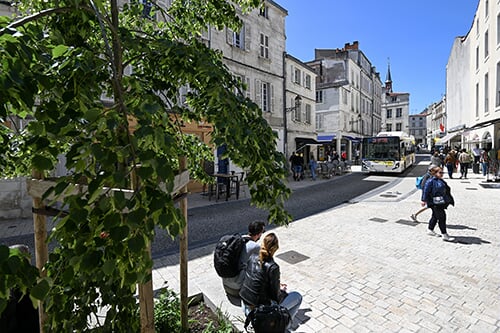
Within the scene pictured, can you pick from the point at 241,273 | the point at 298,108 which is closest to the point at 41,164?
the point at 241,273

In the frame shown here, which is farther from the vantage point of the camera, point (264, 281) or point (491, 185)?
point (491, 185)

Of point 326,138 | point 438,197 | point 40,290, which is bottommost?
point 438,197

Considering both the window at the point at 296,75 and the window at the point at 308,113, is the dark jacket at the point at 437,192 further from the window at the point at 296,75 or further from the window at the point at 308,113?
the window at the point at 308,113

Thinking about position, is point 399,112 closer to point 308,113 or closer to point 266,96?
point 308,113

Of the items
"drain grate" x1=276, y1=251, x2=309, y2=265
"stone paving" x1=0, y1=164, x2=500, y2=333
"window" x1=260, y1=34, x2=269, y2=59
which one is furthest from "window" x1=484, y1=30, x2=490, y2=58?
"drain grate" x1=276, y1=251, x2=309, y2=265

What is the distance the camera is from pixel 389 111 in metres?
72.1

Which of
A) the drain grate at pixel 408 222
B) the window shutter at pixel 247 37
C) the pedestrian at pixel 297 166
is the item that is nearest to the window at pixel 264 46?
the window shutter at pixel 247 37

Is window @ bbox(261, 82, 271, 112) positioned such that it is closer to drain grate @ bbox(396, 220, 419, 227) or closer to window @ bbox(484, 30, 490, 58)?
drain grate @ bbox(396, 220, 419, 227)

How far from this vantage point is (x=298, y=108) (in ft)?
71.8

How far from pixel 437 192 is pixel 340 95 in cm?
2693

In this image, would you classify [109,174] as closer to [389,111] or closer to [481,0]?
[481,0]

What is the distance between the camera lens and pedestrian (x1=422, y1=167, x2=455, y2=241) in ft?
20.0

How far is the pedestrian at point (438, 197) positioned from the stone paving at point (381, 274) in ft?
1.49

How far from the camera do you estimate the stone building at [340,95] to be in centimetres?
3139
